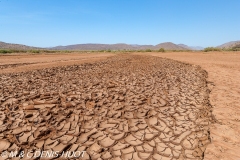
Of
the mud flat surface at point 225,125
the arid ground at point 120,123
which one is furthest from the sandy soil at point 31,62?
the mud flat surface at point 225,125

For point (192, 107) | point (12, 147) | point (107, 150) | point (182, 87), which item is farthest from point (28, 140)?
point (182, 87)

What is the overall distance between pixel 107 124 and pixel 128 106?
86 cm

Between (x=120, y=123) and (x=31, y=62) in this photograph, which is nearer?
(x=120, y=123)

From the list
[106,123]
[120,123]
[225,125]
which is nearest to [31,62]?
[106,123]

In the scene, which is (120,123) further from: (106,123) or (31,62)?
(31,62)

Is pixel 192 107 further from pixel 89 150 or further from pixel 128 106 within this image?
pixel 89 150

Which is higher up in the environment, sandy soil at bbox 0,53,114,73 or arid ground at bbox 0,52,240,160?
sandy soil at bbox 0,53,114,73

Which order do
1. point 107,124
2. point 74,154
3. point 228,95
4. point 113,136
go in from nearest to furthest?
1. point 74,154
2. point 113,136
3. point 107,124
4. point 228,95

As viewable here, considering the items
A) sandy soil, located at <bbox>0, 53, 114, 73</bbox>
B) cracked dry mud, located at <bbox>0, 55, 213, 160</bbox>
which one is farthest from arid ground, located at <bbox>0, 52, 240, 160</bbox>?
sandy soil, located at <bbox>0, 53, 114, 73</bbox>

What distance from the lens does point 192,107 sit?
13.5ft

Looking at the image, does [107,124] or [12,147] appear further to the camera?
[107,124]

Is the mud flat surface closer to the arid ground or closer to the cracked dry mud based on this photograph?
the arid ground

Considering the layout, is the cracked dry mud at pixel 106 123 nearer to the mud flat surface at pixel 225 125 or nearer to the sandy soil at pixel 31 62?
the mud flat surface at pixel 225 125

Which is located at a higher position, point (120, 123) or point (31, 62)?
point (31, 62)
